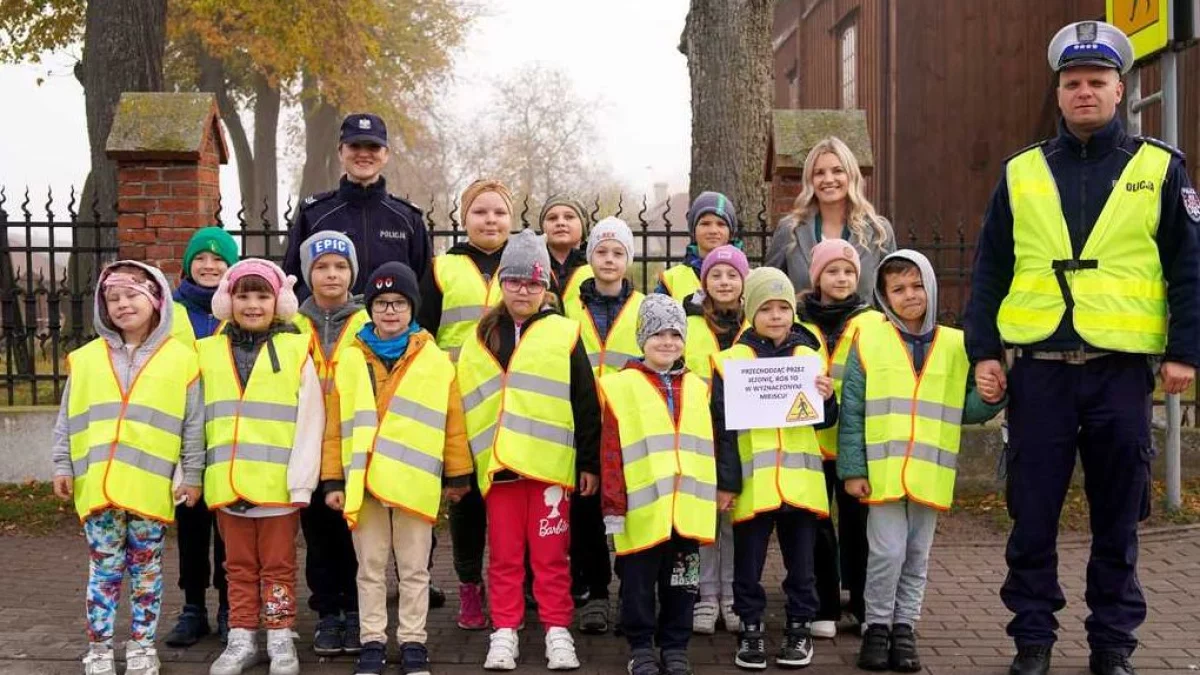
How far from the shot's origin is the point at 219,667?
189 inches

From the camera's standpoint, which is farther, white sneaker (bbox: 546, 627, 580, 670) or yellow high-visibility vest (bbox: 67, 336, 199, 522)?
white sneaker (bbox: 546, 627, 580, 670)

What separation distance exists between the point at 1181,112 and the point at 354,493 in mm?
11162

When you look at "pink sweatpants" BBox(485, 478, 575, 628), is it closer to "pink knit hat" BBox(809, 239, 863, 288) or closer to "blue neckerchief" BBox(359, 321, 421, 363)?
"blue neckerchief" BBox(359, 321, 421, 363)

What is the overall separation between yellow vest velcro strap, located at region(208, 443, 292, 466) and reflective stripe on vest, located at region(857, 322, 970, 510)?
242 cm

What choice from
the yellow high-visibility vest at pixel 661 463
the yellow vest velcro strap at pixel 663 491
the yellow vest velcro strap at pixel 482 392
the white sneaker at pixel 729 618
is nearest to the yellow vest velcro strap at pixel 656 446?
the yellow high-visibility vest at pixel 661 463

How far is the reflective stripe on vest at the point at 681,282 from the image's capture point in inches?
225

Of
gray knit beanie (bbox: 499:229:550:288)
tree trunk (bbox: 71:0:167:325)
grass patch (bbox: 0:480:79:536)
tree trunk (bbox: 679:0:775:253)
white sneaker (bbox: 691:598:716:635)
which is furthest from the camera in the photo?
tree trunk (bbox: 71:0:167:325)

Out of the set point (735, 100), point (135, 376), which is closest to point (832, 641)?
point (135, 376)

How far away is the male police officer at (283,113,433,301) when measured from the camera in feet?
18.7

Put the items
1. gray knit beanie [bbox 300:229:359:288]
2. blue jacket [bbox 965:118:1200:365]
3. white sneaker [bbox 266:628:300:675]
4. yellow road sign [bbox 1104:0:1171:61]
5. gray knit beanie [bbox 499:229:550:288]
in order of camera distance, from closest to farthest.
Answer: blue jacket [bbox 965:118:1200:365]
white sneaker [bbox 266:628:300:675]
gray knit beanie [bbox 499:229:550:288]
gray knit beanie [bbox 300:229:359:288]
yellow road sign [bbox 1104:0:1171:61]

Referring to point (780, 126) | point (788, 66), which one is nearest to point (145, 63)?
point (780, 126)

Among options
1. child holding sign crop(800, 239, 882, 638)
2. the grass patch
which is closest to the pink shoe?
child holding sign crop(800, 239, 882, 638)

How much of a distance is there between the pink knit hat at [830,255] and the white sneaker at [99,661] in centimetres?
336

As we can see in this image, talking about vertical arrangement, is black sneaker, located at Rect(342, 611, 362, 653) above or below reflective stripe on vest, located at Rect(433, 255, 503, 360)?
below
